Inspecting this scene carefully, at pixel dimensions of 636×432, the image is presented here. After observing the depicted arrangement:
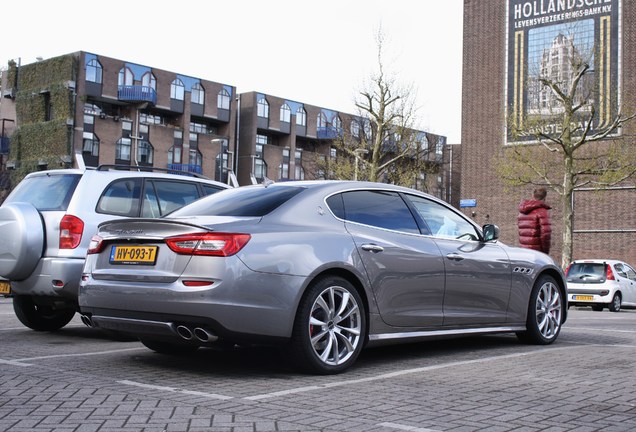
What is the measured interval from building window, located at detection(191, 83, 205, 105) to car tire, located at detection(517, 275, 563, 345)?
204 feet

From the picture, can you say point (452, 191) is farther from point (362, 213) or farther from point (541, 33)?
point (362, 213)

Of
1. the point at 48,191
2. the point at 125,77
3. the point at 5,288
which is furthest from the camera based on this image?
the point at 125,77

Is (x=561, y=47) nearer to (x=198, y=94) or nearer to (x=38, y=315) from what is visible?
(x=38, y=315)

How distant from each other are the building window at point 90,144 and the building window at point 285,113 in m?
21.0

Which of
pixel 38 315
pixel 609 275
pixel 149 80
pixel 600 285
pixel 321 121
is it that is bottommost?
pixel 38 315

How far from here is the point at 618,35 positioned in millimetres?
40625

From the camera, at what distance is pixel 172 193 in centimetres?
862

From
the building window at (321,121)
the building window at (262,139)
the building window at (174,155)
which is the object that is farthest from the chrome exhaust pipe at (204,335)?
the building window at (321,121)

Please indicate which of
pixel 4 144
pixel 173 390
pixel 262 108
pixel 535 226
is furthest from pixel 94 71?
pixel 173 390

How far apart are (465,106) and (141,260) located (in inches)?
1729

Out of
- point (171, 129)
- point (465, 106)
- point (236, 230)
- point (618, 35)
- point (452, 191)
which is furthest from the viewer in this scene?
point (452, 191)

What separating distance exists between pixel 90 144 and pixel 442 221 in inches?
2188

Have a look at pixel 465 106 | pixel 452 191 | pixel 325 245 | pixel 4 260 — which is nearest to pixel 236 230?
pixel 325 245

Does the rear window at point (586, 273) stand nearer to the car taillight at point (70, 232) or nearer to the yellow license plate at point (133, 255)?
the car taillight at point (70, 232)
